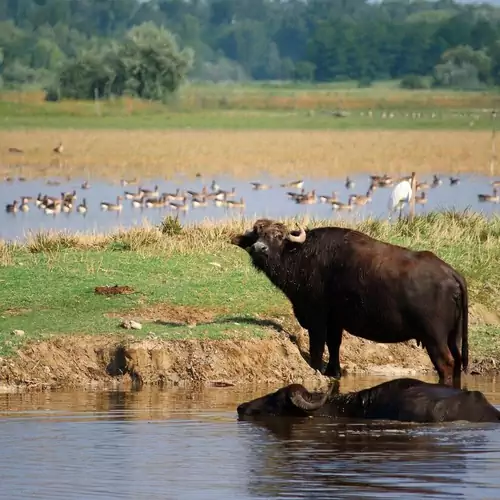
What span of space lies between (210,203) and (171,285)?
18.3 meters

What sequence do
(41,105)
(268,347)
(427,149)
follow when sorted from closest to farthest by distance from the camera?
(268,347) < (427,149) < (41,105)

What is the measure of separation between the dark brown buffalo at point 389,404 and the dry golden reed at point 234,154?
3156 cm

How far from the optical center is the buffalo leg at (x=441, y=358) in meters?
13.5

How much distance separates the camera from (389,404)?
1234 centimetres

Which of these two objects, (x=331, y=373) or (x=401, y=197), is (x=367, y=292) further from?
(x=401, y=197)

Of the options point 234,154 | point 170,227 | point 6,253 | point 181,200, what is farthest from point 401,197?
point 234,154

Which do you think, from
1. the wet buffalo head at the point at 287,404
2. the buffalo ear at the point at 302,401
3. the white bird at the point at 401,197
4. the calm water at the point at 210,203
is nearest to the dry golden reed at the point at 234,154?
the calm water at the point at 210,203

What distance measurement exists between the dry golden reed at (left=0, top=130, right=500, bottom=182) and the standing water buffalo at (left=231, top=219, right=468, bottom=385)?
29.9 meters

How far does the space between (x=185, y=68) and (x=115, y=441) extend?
72.1m

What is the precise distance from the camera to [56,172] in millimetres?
45000

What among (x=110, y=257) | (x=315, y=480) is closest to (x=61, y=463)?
(x=315, y=480)

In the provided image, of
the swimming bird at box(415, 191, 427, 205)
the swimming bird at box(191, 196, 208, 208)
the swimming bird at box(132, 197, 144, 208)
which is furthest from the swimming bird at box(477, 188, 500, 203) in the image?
the swimming bird at box(132, 197, 144, 208)

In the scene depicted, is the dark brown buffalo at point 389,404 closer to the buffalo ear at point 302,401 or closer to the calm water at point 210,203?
the buffalo ear at point 302,401

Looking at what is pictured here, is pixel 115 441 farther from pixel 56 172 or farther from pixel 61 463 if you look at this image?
pixel 56 172
